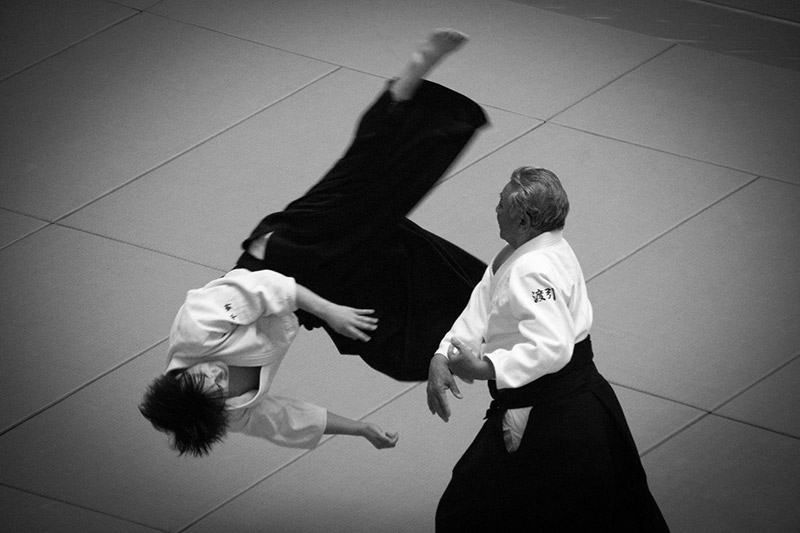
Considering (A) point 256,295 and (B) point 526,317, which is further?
(A) point 256,295

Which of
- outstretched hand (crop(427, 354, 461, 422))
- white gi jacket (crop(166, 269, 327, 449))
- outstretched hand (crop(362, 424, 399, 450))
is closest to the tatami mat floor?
outstretched hand (crop(362, 424, 399, 450))

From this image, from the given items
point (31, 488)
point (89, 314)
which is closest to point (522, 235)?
point (31, 488)

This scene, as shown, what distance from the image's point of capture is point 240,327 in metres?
4.32

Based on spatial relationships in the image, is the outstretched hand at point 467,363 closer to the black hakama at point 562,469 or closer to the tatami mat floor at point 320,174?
the black hakama at point 562,469

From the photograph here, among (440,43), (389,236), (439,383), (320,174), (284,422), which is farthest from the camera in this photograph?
(320,174)

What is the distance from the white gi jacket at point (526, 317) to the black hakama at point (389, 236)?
0.48 meters

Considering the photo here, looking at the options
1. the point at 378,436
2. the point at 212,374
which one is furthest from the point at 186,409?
the point at 378,436

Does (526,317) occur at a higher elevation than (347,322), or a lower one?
lower

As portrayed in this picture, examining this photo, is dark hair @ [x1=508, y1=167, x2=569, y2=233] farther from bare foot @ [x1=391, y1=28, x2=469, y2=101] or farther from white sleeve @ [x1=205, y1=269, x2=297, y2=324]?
white sleeve @ [x1=205, y1=269, x2=297, y2=324]

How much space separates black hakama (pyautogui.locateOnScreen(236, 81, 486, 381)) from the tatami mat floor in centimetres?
93

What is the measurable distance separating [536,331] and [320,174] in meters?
3.47

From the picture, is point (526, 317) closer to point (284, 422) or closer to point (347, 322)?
point (347, 322)

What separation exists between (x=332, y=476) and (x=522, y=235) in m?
1.78

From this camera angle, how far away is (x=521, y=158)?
7203mm
